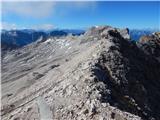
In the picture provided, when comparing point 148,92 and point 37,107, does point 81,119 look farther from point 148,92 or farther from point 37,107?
point 148,92

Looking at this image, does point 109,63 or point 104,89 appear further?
point 109,63

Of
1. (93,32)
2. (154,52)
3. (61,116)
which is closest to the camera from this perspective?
(61,116)

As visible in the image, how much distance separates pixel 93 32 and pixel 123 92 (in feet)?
393

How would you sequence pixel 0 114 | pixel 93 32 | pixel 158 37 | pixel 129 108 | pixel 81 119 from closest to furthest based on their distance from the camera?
pixel 81 119 < pixel 129 108 < pixel 0 114 < pixel 158 37 < pixel 93 32

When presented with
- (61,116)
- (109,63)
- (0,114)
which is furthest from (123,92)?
(0,114)

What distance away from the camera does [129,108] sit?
45688 mm

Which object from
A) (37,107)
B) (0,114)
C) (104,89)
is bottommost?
(0,114)

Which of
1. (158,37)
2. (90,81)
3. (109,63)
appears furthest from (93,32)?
(90,81)

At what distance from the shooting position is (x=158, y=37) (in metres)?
138

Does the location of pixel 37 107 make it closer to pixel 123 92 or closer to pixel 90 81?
pixel 90 81

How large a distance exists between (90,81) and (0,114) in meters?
18.7

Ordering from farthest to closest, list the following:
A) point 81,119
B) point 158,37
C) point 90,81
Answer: point 158,37
point 90,81
point 81,119

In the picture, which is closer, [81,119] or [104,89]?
[81,119]

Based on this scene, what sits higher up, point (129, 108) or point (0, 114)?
point (129, 108)
